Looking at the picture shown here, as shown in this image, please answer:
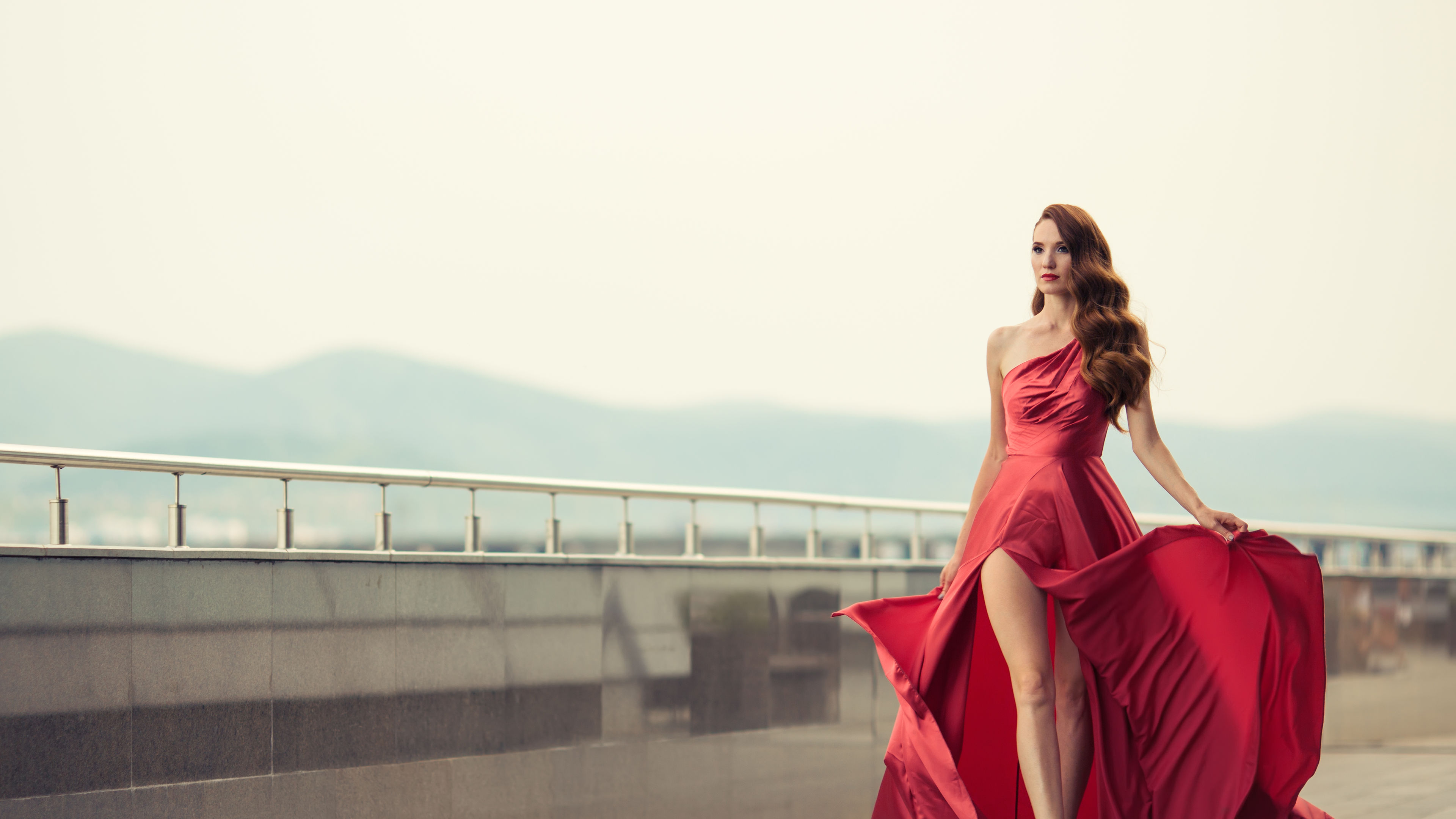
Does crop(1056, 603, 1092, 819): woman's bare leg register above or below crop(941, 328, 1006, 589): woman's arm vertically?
below

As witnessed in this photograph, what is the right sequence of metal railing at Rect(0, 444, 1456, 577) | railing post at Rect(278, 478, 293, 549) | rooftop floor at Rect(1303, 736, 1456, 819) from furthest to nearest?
rooftop floor at Rect(1303, 736, 1456, 819) → railing post at Rect(278, 478, 293, 549) → metal railing at Rect(0, 444, 1456, 577)

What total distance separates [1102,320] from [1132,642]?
107 centimetres

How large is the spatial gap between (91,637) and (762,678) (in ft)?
12.8

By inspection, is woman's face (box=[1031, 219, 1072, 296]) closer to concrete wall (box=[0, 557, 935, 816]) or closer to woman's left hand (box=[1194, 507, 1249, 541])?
woman's left hand (box=[1194, 507, 1249, 541])

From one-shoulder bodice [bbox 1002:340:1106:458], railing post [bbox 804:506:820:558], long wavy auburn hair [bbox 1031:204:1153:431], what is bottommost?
railing post [bbox 804:506:820:558]

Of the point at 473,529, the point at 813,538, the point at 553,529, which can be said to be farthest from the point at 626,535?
the point at 813,538

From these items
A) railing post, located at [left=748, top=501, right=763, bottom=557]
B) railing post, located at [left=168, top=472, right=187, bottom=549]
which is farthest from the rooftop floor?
railing post, located at [left=168, top=472, right=187, bottom=549]

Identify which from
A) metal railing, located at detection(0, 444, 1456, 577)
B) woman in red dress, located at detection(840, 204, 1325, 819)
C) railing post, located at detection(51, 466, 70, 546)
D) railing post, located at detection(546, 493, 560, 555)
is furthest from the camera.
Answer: railing post, located at detection(546, 493, 560, 555)

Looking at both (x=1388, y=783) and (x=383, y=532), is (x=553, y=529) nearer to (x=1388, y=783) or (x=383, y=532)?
(x=383, y=532)

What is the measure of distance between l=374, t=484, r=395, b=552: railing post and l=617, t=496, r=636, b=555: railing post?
147 centimetres

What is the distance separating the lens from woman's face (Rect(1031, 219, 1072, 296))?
4840 mm

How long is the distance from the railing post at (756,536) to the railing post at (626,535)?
1186 mm

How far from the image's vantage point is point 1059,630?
486 centimetres

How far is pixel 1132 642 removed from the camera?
4707mm
